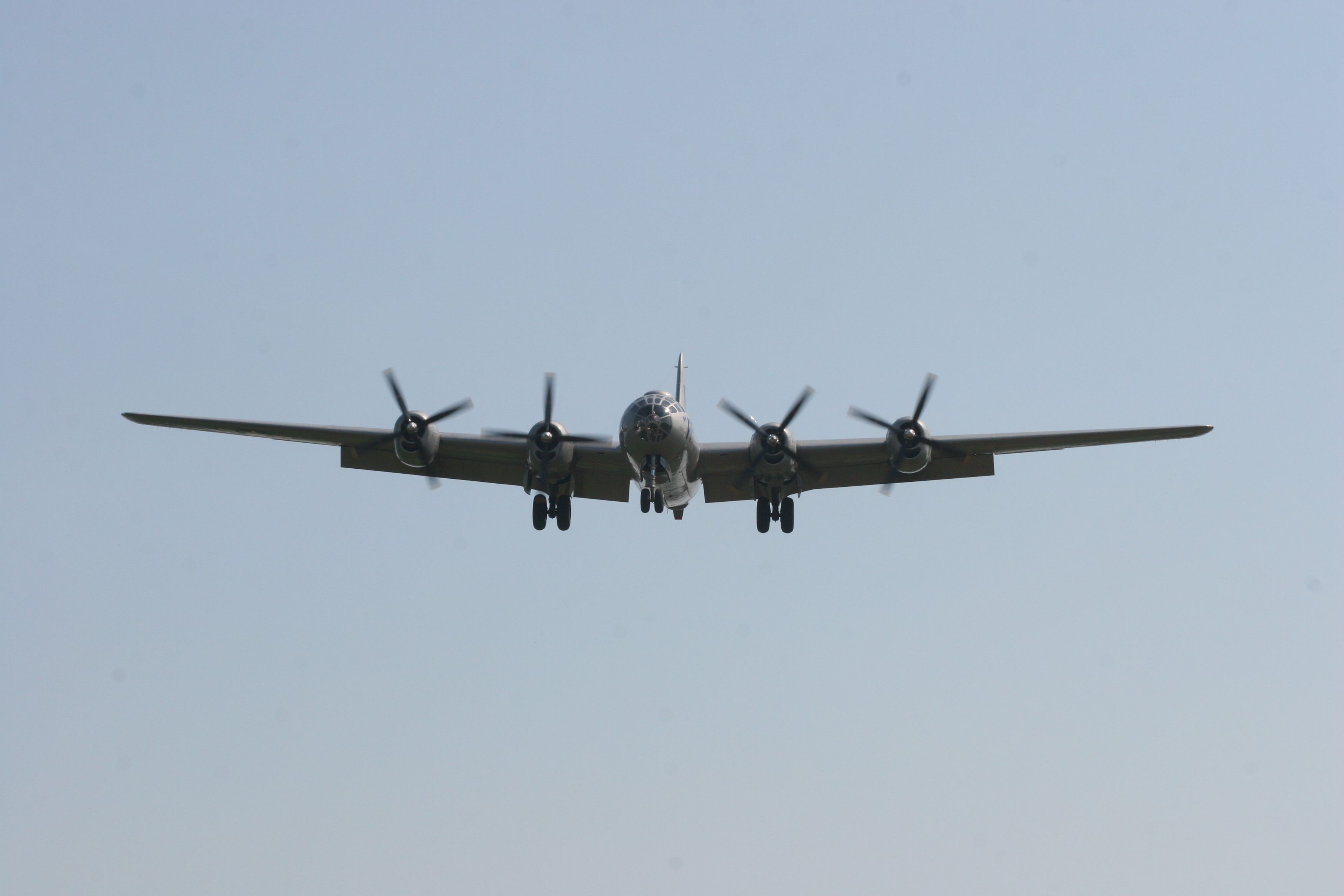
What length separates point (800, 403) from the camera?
40.7 m

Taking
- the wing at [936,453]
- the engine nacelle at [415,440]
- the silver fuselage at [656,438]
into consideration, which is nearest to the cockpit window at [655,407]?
the silver fuselage at [656,438]

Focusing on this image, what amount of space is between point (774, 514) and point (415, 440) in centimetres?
1084

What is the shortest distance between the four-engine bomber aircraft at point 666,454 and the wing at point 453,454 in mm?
41

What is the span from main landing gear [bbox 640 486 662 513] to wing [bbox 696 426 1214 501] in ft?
7.26

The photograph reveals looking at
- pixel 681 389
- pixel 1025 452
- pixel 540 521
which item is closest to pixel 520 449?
pixel 540 521

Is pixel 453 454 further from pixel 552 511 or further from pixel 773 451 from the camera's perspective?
pixel 773 451

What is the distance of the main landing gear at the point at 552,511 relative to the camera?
41281 mm

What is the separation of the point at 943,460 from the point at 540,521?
12.1 metres

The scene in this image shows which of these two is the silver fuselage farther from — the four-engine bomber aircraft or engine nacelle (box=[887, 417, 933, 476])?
engine nacelle (box=[887, 417, 933, 476])

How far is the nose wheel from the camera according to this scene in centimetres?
4212

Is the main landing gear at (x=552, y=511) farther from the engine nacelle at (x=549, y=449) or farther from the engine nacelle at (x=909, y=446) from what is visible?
the engine nacelle at (x=909, y=446)

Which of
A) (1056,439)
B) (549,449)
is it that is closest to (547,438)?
(549,449)

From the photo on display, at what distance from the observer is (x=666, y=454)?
3719 centimetres

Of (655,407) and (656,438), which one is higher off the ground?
(655,407)
